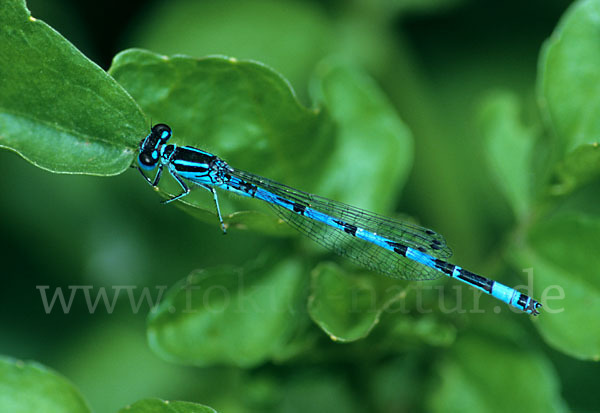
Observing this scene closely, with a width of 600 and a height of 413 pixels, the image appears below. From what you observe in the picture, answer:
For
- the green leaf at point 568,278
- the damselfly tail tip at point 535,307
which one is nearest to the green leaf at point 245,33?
the green leaf at point 568,278

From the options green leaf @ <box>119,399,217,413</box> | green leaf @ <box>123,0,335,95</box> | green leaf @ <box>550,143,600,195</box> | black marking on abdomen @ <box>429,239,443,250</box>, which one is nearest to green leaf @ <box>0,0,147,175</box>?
green leaf @ <box>119,399,217,413</box>

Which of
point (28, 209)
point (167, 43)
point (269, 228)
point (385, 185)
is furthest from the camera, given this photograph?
point (167, 43)

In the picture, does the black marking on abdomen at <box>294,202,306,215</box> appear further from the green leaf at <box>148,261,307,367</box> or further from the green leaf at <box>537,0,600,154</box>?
the green leaf at <box>537,0,600,154</box>

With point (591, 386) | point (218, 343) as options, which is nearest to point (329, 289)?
point (218, 343)

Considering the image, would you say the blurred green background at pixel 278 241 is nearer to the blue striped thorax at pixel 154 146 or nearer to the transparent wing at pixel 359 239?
the transparent wing at pixel 359 239

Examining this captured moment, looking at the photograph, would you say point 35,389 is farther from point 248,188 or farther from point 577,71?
point 577,71

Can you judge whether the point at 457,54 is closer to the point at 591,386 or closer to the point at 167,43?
the point at 167,43
